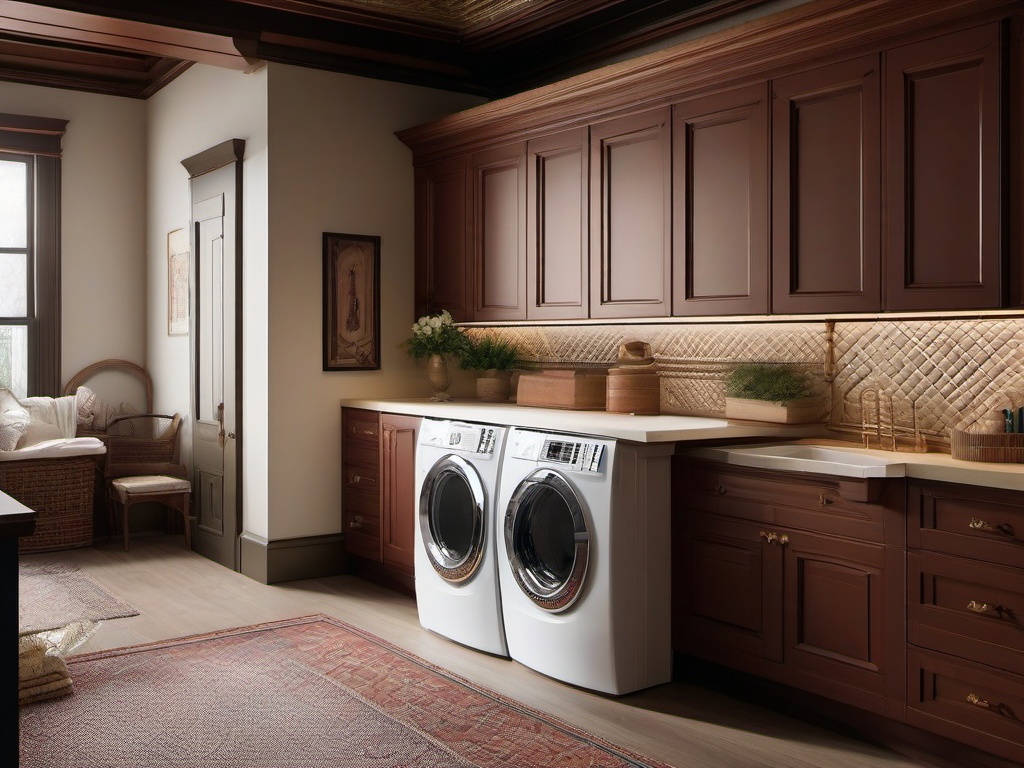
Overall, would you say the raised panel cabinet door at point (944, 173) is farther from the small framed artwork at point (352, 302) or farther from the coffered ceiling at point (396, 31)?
the small framed artwork at point (352, 302)

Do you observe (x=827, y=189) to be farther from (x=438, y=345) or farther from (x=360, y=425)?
(x=360, y=425)

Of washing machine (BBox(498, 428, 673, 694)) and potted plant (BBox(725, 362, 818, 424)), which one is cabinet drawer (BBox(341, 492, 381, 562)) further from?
potted plant (BBox(725, 362, 818, 424))

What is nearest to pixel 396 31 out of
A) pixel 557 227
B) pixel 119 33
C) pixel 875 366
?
pixel 119 33

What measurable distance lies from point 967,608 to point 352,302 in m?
3.50

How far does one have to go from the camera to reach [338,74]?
529cm

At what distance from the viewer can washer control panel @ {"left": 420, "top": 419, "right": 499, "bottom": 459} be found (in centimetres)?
407

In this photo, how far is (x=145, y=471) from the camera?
243 inches

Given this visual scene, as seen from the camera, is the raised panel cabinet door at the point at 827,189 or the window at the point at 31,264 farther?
the window at the point at 31,264

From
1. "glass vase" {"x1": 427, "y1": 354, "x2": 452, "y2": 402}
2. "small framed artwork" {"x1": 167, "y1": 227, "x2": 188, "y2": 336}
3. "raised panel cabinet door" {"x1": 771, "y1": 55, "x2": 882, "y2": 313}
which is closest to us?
"raised panel cabinet door" {"x1": 771, "y1": 55, "x2": 882, "y2": 313}

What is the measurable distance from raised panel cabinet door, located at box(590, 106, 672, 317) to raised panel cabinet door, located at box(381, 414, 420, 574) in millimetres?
1127

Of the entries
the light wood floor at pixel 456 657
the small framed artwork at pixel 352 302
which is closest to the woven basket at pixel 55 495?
the light wood floor at pixel 456 657

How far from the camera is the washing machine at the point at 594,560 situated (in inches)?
137

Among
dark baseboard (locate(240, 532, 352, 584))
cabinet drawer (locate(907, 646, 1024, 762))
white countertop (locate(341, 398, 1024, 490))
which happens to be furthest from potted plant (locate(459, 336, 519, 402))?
cabinet drawer (locate(907, 646, 1024, 762))

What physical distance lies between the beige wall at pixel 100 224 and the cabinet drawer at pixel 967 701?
5.54 metres
